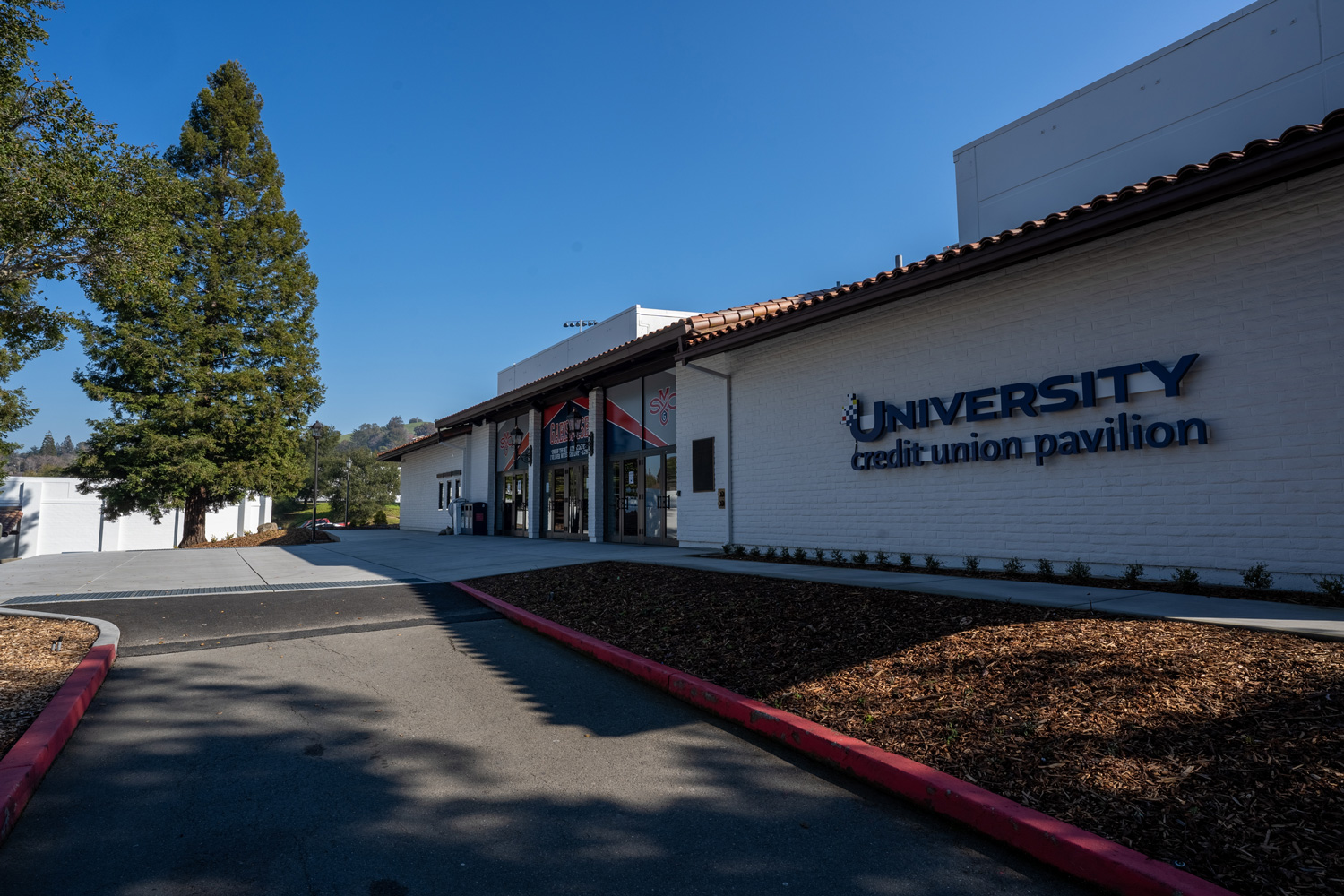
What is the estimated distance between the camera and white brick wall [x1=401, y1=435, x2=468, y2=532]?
30.6 meters

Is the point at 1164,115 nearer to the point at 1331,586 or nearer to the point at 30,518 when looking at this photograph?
the point at 1331,586

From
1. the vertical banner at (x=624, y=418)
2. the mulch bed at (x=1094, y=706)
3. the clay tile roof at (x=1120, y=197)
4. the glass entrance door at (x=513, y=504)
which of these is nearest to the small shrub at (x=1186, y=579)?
the mulch bed at (x=1094, y=706)

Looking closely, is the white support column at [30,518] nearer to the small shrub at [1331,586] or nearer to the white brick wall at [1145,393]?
the white brick wall at [1145,393]

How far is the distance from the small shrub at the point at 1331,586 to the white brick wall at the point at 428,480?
1042 inches

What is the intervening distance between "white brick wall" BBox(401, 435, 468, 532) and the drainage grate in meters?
17.8

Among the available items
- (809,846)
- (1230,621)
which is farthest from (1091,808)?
(1230,621)

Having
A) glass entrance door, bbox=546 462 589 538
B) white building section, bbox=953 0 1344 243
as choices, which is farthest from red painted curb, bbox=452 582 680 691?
glass entrance door, bbox=546 462 589 538

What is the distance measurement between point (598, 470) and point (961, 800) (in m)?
16.2

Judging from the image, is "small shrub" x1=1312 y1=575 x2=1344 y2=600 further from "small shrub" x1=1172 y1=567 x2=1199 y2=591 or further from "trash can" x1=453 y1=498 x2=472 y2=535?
"trash can" x1=453 y1=498 x2=472 y2=535

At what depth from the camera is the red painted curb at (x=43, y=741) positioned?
11.9 feet

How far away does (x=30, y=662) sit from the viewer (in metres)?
6.14

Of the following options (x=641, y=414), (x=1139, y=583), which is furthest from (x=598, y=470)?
(x=1139, y=583)

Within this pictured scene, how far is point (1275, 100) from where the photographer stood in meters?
9.73

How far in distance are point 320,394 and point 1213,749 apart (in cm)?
2907
